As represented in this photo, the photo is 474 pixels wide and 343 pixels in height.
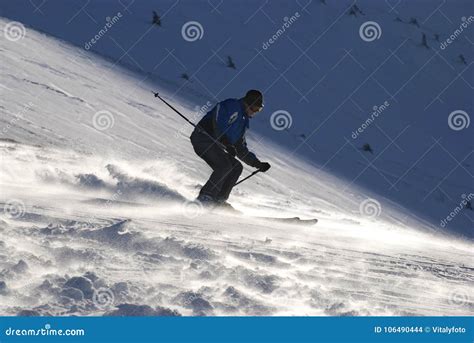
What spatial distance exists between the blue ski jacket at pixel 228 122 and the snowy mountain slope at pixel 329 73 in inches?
239

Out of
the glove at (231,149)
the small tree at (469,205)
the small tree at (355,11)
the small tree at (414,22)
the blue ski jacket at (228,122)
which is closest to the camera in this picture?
the blue ski jacket at (228,122)

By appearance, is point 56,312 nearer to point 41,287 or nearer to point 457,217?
point 41,287

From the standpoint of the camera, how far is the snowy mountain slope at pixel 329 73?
1847cm

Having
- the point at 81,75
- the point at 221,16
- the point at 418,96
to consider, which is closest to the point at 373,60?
the point at 418,96

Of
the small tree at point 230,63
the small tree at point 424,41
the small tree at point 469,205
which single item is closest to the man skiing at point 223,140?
the small tree at point 469,205

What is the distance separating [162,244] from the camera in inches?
237

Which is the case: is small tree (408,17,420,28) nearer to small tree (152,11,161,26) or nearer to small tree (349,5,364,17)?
small tree (349,5,364,17)

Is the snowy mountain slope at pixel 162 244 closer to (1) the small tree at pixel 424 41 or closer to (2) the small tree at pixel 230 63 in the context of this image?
(2) the small tree at pixel 230 63

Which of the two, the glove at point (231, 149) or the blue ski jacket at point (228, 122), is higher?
the blue ski jacket at point (228, 122)

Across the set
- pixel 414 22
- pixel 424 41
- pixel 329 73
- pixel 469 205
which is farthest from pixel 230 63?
pixel 414 22

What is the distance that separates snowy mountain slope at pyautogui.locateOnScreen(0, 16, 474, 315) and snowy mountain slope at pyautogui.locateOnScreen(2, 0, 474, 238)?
350 cm

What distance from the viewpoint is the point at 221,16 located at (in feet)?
73.6

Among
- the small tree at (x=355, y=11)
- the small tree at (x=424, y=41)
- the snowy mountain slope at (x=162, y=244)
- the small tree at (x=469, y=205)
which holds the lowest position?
the snowy mountain slope at (x=162, y=244)

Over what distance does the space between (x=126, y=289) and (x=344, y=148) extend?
14327 mm
